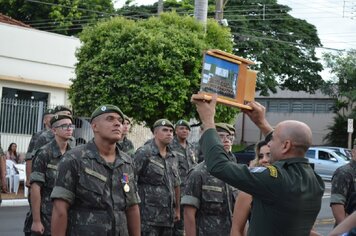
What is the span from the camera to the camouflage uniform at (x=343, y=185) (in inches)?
327

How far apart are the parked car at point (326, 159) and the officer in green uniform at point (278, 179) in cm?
2834

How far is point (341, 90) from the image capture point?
4309 cm

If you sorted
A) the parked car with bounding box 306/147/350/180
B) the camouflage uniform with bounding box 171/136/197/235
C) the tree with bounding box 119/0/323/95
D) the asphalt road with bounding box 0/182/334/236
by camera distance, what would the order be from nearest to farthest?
the camouflage uniform with bounding box 171/136/197/235 < the asphalt road with bounding box 0/182/334/236 < the parked car with bounding box 306/147/350/180 < the tree with bounding box 119/0/323/95

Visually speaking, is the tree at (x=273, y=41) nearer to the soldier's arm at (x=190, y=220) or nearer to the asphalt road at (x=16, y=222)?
the asphalt road at (x=16, y=222)

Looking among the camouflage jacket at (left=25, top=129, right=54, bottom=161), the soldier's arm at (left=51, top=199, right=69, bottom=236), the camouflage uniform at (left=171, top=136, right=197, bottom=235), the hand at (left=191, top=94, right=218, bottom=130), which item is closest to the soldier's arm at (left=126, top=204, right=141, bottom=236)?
the soldier's arm at (left=51, top=199, right=69, bottom=236)

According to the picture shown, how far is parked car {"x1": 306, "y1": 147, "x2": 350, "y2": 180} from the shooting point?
32625 millimetres

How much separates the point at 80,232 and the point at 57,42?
2237 centimetres

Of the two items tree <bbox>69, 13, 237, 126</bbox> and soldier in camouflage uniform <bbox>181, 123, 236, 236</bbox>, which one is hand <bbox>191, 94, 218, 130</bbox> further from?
tree <bbox>69, 13, 237, 126</bbox>

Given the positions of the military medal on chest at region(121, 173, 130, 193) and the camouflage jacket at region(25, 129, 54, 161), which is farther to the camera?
the camouflage jacket at region(25, 129, 54, 161)

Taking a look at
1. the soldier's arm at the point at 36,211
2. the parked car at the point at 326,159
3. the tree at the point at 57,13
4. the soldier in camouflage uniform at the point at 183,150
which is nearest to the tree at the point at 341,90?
the parked car at the point at 326,159

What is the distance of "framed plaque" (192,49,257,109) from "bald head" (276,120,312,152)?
0.93 feet

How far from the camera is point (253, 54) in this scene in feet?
132

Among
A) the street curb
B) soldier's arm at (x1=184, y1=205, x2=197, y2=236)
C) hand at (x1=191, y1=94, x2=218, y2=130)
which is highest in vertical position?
hand at (x1=191, y1=94, x2=218, y2=130)

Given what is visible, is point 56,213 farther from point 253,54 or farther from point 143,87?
point 253,54
